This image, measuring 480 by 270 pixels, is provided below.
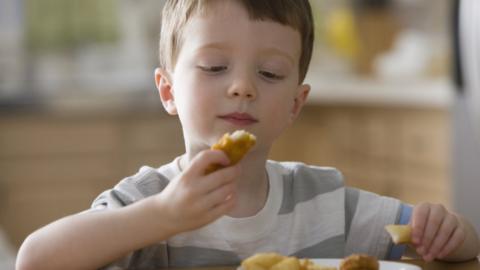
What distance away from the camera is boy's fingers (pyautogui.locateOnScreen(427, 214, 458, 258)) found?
1168 millimetres

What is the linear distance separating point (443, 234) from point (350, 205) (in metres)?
0.20

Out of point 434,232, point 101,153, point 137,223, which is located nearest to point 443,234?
point 434,232

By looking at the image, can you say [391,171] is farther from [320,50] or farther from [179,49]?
[179,49]

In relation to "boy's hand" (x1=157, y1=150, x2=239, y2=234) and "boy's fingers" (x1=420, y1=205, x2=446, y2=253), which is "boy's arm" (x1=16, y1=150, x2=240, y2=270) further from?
"boy's fingers" (x1=420, y1=205, x2=446, y2=253)

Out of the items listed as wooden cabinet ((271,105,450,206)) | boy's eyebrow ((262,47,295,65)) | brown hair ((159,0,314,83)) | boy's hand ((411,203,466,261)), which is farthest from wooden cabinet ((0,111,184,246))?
boy's hand ((411,203,466,261))

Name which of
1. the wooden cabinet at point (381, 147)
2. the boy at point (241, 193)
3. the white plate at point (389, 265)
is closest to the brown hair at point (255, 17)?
the boy at point (241, 193)

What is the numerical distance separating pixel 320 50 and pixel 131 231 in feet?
13.2

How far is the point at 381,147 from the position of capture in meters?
4.54

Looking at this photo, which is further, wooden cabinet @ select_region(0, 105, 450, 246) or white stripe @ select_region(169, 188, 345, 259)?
wooden cabinet @ select_region(0, 105, 450, 246)

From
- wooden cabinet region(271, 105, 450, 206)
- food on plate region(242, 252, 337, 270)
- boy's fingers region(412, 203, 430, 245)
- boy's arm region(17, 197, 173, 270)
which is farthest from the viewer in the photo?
wooden cabinet region(271, 105, 450, 206)

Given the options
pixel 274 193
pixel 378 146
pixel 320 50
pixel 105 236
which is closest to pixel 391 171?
pixel 378 146

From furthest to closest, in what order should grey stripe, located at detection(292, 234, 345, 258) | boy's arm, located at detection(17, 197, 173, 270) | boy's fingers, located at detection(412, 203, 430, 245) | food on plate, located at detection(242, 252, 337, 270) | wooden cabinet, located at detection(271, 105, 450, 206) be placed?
wooden cabinet, located at detection(271, 105, 450, 206)
grey stripe, located at detection(292, 234, 345, 258)
boy's fingers, located at detection(412, 203, 430, 245)
boy's arm, located at detection(17, 197, 173, 270)
food on plate, located at detection(242, 252, 337, 270)

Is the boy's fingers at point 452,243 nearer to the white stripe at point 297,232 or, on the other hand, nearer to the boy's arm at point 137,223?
the white stripe at point 297,232

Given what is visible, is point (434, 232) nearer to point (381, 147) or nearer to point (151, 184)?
point (151, 184)
